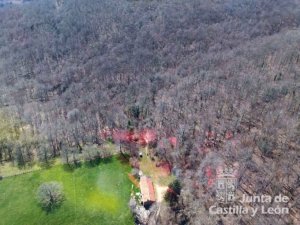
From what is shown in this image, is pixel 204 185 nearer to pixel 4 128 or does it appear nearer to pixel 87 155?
pixel 87 155

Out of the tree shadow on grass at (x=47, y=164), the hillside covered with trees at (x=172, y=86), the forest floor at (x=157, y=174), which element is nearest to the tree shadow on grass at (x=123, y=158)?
the forest floor at (x=157, y=174)

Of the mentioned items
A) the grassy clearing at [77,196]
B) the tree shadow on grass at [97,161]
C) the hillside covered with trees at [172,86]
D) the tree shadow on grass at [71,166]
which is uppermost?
the hillside covered with trees at [172,86]

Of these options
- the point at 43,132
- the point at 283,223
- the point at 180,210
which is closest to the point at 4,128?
the point at 43,132

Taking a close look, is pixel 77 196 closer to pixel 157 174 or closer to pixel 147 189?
pixel 147 189

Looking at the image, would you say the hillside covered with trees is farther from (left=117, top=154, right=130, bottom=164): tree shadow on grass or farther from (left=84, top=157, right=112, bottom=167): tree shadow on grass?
(left=117, top=154, right=130, bottom=164): tree shadow on grass

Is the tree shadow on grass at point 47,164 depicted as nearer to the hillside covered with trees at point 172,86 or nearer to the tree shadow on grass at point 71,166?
the hillside covered with trees at point 172,86

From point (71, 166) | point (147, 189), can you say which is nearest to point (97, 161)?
point (71, 166)
